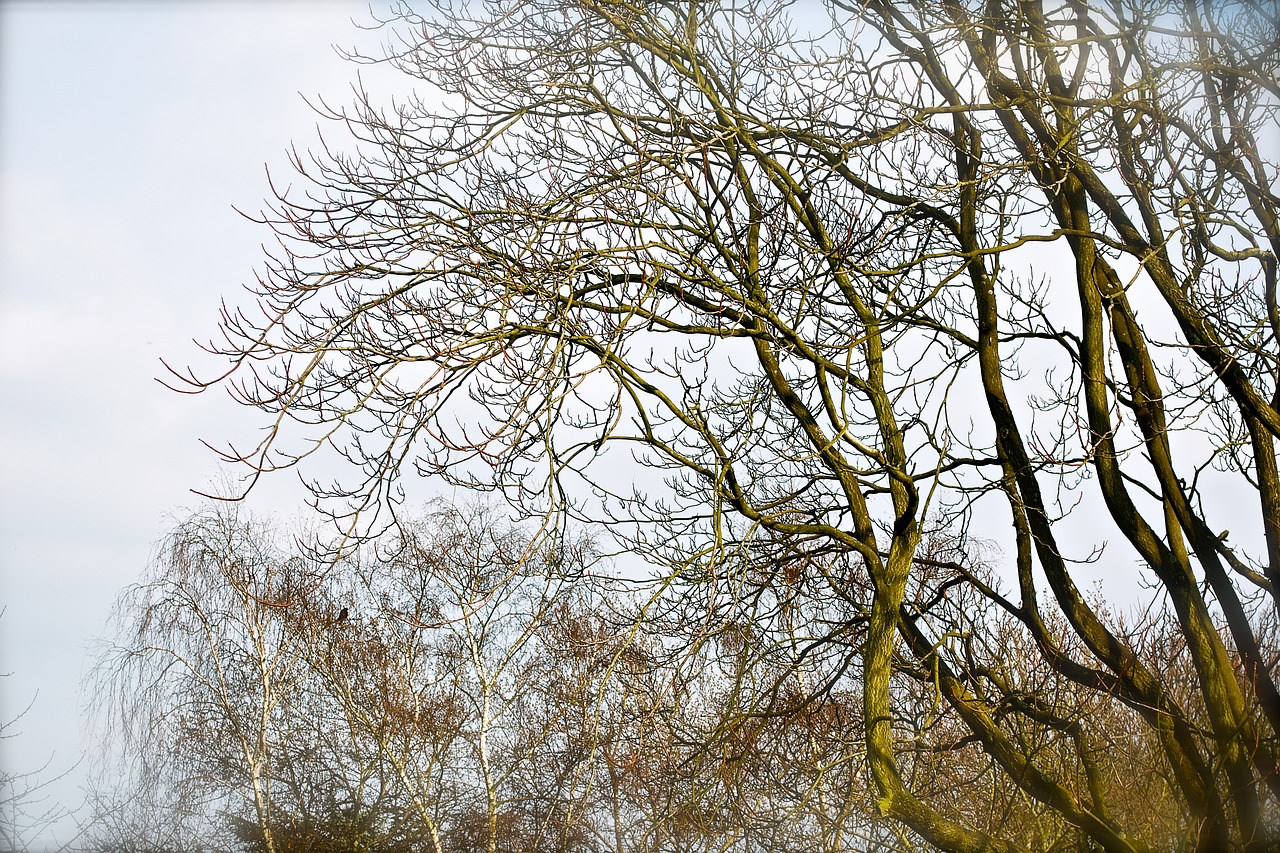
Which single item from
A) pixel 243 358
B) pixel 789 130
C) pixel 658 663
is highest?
pixel 789 130

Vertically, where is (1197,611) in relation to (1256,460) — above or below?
below

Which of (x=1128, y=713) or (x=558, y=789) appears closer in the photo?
(x=1128, y=713)

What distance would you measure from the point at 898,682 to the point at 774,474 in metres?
4.45

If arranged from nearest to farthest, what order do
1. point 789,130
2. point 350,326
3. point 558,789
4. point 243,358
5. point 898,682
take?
point 243,358 < point 350,326 < point 789,130 < point 898,682 < point 558,789

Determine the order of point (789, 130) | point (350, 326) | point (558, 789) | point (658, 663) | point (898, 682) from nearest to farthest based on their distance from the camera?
point (350, 326)
point (789, 130)
point (658, 663)
point (898, 682)
point (558, 789)

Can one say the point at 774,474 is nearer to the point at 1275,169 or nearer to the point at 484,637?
the point at 1275,169

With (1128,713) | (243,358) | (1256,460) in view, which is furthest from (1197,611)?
(1128,713)

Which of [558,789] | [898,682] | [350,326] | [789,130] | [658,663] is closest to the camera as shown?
[350,326]

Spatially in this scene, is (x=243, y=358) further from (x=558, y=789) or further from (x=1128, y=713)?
(x=558, y=789)

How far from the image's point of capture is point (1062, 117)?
4.62 m

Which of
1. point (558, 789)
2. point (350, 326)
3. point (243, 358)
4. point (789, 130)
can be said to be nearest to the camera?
point (243, 358)

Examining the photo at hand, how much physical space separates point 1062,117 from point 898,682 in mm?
5487

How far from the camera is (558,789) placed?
42.8ft

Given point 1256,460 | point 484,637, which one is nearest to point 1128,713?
point 1256,460
